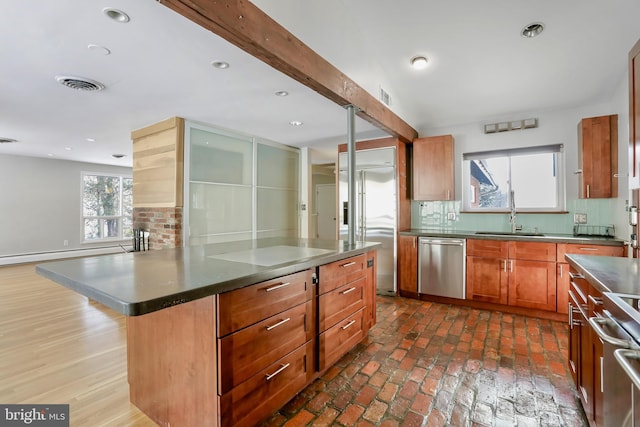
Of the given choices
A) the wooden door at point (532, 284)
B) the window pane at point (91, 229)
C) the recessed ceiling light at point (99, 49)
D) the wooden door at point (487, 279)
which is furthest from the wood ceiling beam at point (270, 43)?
the window pane at point (91, 229)

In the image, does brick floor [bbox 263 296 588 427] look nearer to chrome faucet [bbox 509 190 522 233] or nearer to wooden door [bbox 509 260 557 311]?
wooden door [bbox 509 260 557 311]

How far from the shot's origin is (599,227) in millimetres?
3359

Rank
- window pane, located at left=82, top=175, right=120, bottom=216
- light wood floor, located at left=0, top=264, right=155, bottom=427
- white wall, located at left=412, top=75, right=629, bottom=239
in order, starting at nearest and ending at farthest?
light wood floor, located at left=0, top=264, right=155, bottom=427
white wall, located at left=412, top=75, right=629, bottom=239
window pane, located at left=82, top=175, right=120, bottom=216

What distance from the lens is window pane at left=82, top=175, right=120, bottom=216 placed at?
752 centimetres

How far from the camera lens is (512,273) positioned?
3309mm

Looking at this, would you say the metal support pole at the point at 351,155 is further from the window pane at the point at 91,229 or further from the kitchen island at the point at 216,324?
the window pane at the point at 91,229

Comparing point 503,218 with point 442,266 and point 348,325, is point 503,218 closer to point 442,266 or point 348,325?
point 442,266

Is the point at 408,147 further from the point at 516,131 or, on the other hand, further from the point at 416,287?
the point at 416,287

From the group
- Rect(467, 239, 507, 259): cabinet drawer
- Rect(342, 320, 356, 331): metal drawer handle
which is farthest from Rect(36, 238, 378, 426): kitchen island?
Rect(467, 239, 507, 259): cabinet drawer

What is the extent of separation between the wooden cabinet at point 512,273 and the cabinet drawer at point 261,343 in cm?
254

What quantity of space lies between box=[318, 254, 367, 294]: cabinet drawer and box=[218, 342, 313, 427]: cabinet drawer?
406mm

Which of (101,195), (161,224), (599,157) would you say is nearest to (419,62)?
(599,157)

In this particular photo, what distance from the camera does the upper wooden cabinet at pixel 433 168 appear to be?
3965 mm

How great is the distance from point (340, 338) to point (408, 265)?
2.07m
